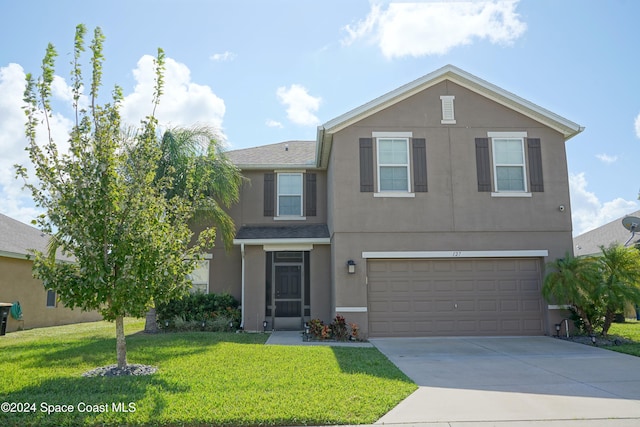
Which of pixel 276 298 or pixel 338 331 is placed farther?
pixel 276 298

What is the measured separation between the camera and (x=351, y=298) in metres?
13.1

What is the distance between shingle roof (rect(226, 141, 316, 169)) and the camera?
54.4 feet

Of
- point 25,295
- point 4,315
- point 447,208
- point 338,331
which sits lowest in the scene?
point 338,331

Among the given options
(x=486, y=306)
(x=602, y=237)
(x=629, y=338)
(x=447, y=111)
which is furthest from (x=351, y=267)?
(x=602, y=237)

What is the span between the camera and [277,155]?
17.7 metres

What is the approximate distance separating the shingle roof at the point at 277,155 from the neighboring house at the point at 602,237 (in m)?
11.6

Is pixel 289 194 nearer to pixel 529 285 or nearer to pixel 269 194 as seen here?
pixel 269 194

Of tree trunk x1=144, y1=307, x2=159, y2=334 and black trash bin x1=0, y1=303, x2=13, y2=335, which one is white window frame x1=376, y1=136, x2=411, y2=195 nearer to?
tree trunk x1=144, y1=307, x2=159, y2=334

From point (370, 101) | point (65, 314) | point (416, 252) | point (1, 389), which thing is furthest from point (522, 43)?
point (65, 314)

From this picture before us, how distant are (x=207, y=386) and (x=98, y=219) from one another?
10.5 feet

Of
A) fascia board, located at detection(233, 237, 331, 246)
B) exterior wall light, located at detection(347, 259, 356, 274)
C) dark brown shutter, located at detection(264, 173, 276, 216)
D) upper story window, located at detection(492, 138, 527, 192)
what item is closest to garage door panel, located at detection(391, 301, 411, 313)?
exterior wall light, located at detection(347, 259, 356, 274)

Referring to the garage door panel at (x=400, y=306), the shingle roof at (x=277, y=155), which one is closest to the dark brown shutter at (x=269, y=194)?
the shingle roof at (x=277, y=155)

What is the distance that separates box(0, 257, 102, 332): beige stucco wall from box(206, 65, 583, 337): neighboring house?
9027 mm

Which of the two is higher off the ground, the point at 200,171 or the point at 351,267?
the point at 200,171
